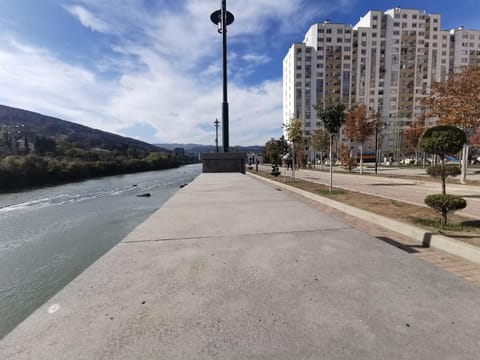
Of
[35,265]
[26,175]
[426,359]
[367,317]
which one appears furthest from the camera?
[26,175]

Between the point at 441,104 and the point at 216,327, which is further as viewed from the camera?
the point at 441,104

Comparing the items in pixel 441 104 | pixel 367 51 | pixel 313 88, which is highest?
pixel 367 51

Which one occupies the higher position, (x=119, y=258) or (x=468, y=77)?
(x=468, y=77)

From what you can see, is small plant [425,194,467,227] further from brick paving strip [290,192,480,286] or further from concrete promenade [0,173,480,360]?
concrete promenade [0,173,480,360]

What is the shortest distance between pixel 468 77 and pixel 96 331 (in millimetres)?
16815

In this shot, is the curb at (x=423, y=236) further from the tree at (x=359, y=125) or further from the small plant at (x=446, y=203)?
the tree at (x=359, y=125)

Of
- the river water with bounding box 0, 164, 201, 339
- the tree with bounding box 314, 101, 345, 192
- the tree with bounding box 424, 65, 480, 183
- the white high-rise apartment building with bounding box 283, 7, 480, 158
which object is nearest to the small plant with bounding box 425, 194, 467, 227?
the tree with bounding box 314, 101, 345, 192

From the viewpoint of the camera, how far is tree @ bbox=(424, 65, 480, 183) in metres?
10.8

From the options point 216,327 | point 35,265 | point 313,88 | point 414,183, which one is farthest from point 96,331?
point 313,88

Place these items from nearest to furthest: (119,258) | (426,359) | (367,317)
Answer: (426,359), (367,317), (119,258)

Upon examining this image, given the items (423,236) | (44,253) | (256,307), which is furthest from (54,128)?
(423,236)

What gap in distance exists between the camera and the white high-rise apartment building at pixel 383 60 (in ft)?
190

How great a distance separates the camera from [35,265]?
222 inches

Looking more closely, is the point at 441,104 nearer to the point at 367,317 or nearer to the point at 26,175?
the point at 367,317
